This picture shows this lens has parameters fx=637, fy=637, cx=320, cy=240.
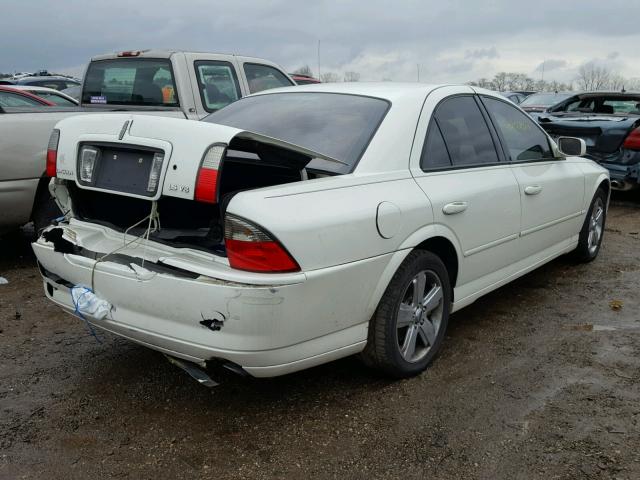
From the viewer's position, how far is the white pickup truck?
5.13 meters

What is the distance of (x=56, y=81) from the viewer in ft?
61.5

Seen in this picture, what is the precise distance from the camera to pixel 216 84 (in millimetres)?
6742

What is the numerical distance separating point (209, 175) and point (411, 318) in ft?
4.52

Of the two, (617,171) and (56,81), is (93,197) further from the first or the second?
(56,81)

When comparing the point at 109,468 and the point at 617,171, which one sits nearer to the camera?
the point at 109,468

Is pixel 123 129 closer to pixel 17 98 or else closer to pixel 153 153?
pixel 153 153

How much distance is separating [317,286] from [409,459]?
2.74ft

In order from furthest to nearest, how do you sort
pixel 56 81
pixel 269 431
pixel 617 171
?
1. pixel 56 81
2. pixel 617 171
3. pixel 269 431

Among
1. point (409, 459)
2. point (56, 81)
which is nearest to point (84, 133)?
point (409, 459)

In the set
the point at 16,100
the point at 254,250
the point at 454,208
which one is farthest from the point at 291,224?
the point at 16,100

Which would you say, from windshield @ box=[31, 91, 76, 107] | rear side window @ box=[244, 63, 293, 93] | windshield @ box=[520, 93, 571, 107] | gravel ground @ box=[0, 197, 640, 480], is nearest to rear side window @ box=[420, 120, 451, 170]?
gravel ground @ box=[0, 197, 640, 480]

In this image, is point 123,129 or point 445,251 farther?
point 445,251

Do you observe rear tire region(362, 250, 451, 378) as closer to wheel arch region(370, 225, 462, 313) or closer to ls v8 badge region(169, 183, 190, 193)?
wheel arch region(370, 225, 462, 313)

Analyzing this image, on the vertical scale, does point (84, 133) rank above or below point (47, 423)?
above
